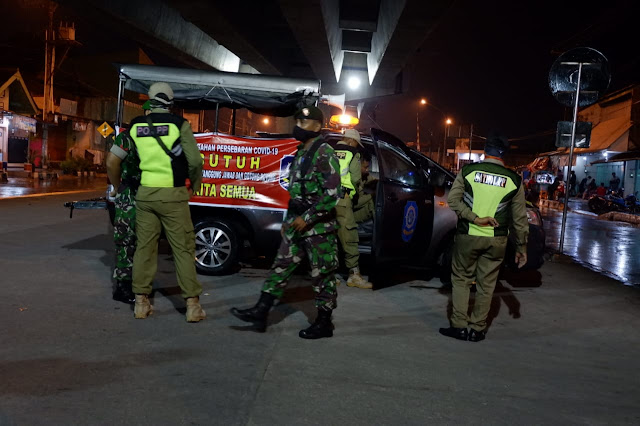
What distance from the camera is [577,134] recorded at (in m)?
11.9

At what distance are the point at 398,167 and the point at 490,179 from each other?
248 centimetres

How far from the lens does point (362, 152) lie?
784 centimetres

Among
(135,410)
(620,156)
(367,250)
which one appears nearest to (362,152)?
(367,250)

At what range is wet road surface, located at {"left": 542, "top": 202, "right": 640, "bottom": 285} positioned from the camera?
9859mm

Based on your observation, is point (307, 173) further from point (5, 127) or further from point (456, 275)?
point (5, 127)

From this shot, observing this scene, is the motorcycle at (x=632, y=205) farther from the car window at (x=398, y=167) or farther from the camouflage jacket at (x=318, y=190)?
the camouflage jacket at (x=318, y=190)

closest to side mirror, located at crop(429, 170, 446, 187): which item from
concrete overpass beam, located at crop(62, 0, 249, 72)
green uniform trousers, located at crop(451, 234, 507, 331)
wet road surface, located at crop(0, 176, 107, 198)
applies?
Result: green uniform trousers, located at crop(451, 234, 507, 331)

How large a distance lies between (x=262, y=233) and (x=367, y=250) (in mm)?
1361

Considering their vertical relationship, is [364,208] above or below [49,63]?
below

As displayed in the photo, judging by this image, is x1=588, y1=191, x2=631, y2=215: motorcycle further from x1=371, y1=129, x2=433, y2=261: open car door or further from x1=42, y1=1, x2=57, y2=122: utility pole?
x1=42, y1=1, x2=57, y2=122: utility pole

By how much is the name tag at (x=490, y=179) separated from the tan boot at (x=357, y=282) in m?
2.43

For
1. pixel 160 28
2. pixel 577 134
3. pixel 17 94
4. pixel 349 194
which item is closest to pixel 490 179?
pixel 349 194

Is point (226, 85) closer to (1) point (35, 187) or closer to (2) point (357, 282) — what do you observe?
(2) point (357, 282)

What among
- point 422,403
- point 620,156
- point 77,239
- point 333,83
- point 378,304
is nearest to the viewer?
point 422,403
